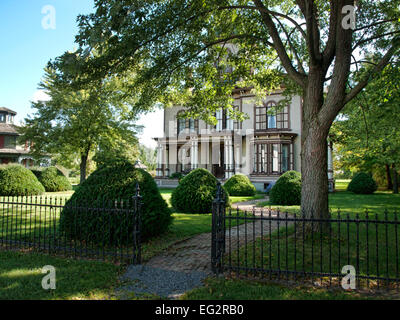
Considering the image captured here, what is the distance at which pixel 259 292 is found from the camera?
168 inches

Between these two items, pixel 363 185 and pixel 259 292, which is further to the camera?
pixel 363 185

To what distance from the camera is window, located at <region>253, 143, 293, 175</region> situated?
25.2 meters

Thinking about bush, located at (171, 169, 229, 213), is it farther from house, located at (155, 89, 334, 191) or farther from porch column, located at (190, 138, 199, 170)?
porch column, located at (190, 138, 199, 170)

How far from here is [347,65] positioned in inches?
259

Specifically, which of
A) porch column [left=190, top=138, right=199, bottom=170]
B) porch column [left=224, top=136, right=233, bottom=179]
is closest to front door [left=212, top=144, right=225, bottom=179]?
porch column [left=190, top=138, right=199, bottom=170]

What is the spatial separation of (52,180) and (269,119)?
19.3 meters

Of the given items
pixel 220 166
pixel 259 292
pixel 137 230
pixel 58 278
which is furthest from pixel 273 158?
pixel 58 278

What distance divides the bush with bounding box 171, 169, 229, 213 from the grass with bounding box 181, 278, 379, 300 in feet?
22.5

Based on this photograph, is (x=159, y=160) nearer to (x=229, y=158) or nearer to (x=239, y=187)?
(x=229, y=158)

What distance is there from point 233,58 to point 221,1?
133 inches

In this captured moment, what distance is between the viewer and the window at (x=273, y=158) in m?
25.2

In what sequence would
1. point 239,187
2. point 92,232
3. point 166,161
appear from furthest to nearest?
point 166,161, point 239,187, point 92,232
